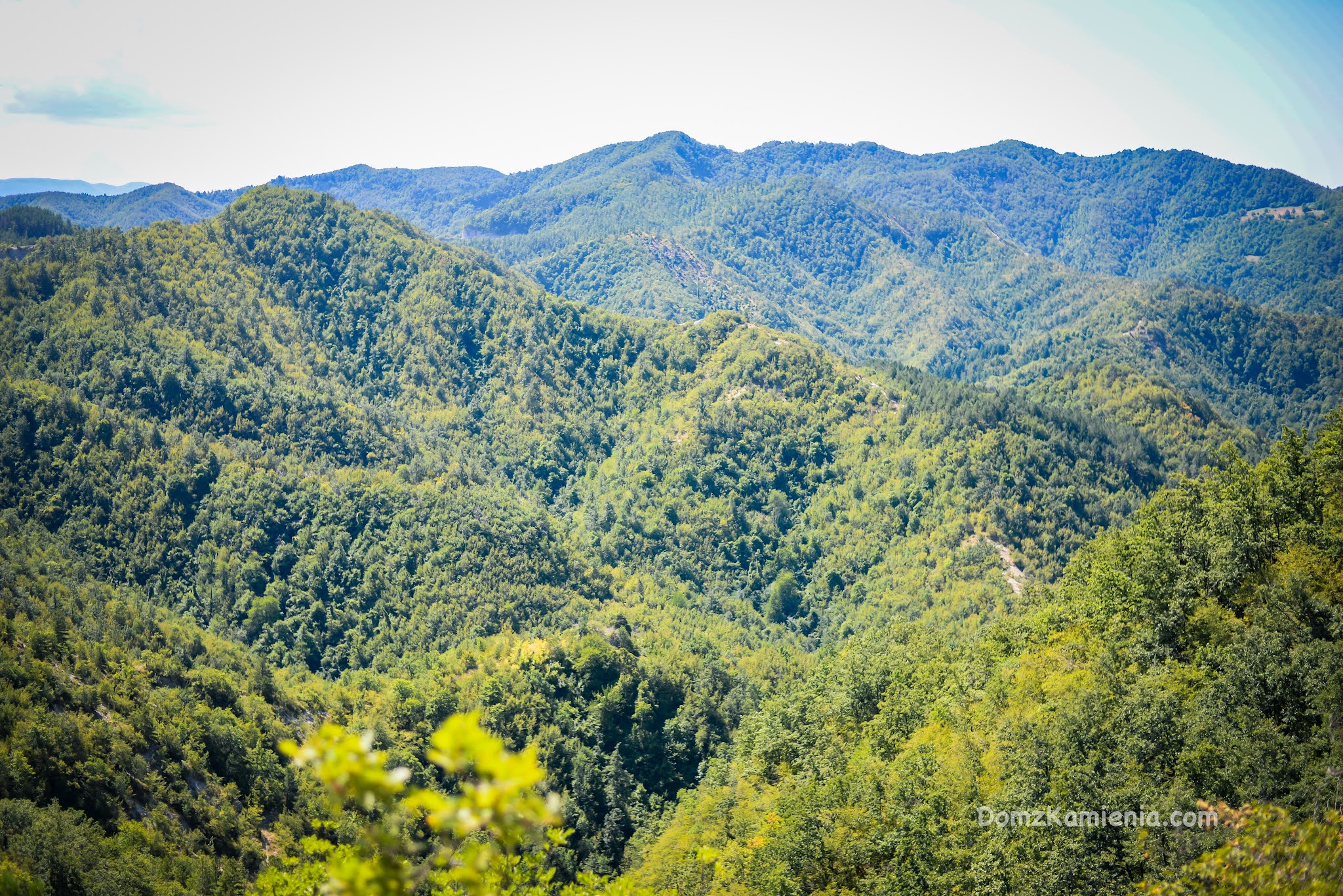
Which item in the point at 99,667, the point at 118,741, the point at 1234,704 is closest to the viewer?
the point at 1234,704

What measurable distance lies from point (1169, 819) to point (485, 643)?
5484 inches

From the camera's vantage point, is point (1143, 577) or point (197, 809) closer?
point (1143, 577)

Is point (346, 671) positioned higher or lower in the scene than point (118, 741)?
lower

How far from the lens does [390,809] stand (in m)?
12.5

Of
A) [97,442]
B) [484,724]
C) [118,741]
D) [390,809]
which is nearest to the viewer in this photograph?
[390,809]

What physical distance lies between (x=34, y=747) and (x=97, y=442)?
138m

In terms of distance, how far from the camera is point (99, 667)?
10750cm

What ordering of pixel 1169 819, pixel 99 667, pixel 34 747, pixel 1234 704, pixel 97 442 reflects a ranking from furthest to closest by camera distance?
pixel 97 442, pixel 99 667, pixel 34 747, pixel 1234 704, pixel 1169 819

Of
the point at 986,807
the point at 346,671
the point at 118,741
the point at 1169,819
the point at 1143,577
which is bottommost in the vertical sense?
the point at 346,671

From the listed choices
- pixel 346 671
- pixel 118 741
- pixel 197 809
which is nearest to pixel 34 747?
pixel 118 741

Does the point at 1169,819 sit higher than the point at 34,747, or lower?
higher

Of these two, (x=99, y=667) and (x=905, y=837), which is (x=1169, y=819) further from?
(x=99, y=667)

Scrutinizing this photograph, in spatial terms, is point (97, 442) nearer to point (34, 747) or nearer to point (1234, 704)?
point (34, 747)

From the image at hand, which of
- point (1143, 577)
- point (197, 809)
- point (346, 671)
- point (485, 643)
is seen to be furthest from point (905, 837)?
point (346, 671)
